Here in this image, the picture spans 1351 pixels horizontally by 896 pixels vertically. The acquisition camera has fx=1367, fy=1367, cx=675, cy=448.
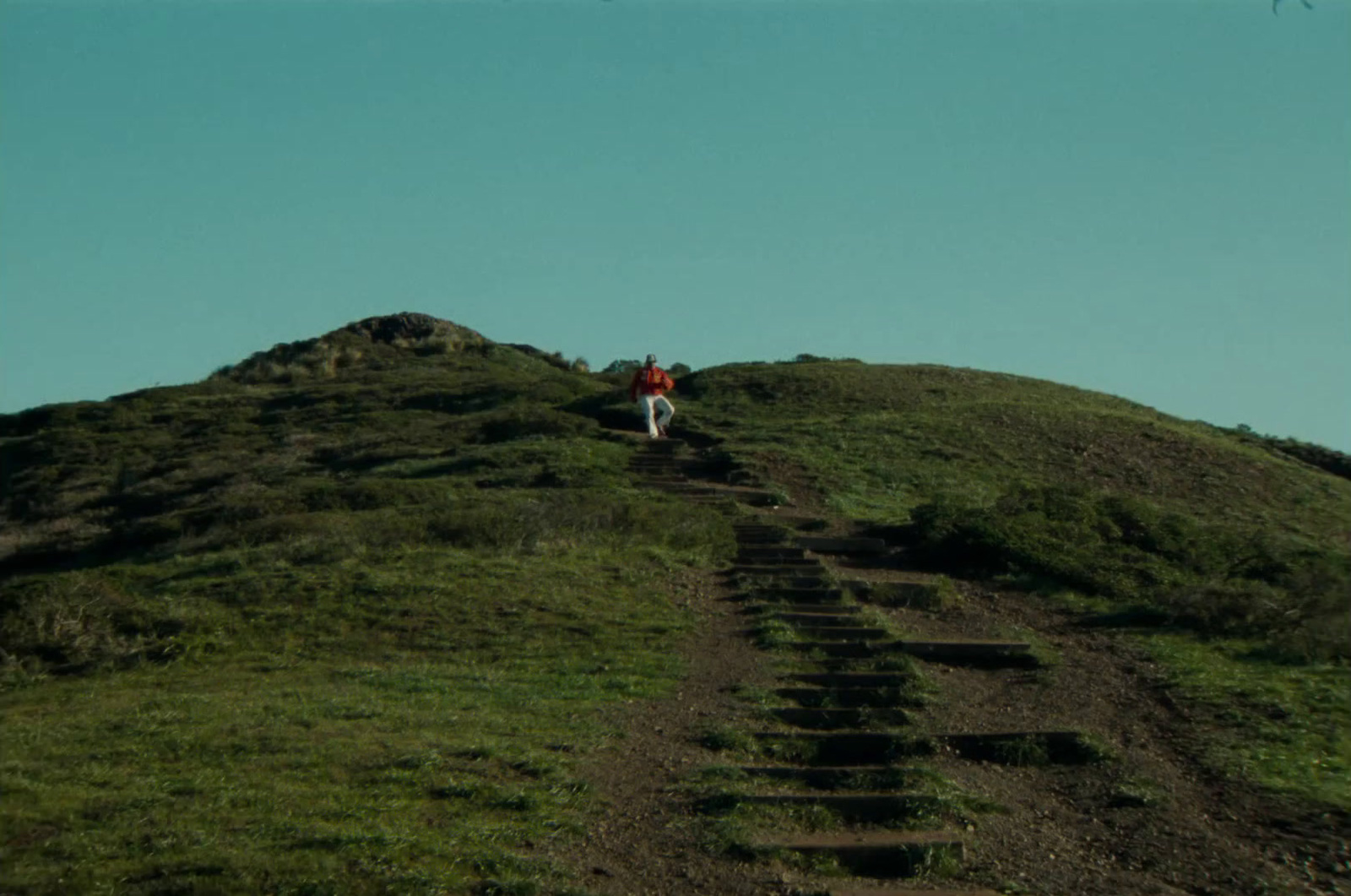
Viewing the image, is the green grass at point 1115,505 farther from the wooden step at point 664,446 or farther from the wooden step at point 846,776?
the wooden step at point 846,776

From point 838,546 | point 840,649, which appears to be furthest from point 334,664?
point 838,546

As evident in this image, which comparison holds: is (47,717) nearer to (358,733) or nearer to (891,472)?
(358,733)

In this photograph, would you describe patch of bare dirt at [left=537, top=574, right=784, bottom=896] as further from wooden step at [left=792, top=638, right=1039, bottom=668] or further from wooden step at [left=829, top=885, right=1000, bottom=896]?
wooden step at [left=792, top=638, right=1039, bottom=668]

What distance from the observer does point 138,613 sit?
13625 millimetres

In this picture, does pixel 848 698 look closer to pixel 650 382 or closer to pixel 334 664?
pixel 334 664

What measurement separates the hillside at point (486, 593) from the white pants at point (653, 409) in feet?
2.32

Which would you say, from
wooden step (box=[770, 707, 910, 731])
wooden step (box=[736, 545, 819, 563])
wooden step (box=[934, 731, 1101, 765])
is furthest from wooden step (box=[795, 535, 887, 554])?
wooden step (box=[934, 731, 1101, 765])

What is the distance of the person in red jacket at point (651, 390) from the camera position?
88.8ft

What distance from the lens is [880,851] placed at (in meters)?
8.15

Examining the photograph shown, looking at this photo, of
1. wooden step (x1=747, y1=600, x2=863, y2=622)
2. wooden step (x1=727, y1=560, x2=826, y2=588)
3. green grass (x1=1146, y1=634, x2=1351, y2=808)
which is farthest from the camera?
wooden step (x1=727, y1=560, x2=826, y2=588)

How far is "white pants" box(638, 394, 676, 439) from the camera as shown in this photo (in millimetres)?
27469

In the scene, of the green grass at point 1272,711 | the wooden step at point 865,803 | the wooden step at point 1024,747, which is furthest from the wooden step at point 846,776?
the green grass at point 1272,711

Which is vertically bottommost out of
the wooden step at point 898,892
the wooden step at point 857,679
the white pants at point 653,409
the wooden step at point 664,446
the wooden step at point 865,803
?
the wooden step at point 898,892

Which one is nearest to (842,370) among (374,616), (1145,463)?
(1145,463)
